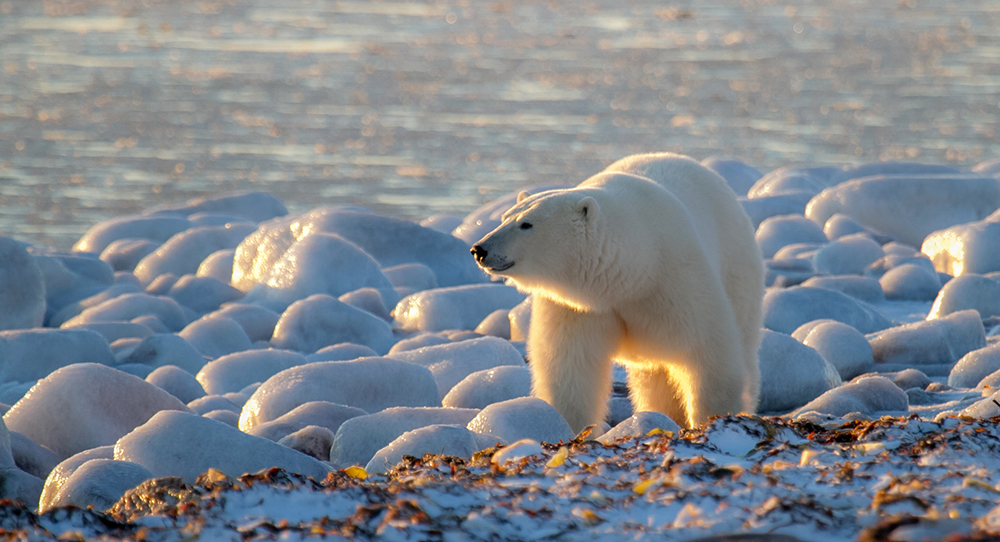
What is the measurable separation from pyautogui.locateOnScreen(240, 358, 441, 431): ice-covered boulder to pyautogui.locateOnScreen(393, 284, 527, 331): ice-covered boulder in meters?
1.69

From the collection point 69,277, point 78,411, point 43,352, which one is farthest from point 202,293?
→ point 78,411

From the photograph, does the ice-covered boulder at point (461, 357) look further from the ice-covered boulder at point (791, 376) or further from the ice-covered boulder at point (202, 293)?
the ice-covered boulder at point (202, 293)

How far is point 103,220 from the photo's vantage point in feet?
31.3

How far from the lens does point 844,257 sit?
276 inches

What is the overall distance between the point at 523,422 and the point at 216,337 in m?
2.55

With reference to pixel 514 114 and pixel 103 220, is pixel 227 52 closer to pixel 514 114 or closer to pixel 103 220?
pixel 514 114

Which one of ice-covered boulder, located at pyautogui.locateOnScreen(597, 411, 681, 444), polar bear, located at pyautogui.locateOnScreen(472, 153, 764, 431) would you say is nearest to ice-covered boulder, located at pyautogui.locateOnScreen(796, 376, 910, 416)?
polar bear, located at pyautogui.locateOnScreen(472, 153, 764, 431)

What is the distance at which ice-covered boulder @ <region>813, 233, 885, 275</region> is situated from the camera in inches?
275

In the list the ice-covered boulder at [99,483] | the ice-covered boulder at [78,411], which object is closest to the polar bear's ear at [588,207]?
the ice-covered boulder at [99,483]

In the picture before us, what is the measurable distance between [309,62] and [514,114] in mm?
4782

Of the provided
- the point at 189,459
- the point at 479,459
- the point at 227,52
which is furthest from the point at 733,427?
the point at 227,52

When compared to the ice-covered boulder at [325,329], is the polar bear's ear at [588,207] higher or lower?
higher

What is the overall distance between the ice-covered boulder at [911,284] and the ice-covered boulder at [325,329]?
2.95 meters

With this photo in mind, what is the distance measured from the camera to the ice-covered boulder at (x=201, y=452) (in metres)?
3.21
